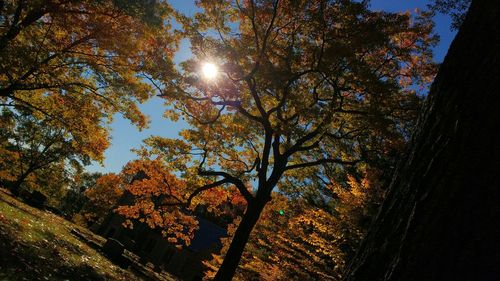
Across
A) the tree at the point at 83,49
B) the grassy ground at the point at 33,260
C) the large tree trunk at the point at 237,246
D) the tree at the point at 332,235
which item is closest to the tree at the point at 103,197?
the tree at the point at 83,49

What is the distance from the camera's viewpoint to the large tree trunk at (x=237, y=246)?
41.7 feet

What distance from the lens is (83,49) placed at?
1642cm

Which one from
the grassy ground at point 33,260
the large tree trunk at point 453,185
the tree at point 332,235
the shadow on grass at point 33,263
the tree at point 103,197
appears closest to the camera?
the large tree trunk at point 453,185

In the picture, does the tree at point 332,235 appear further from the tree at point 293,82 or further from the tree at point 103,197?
the tree at point 103,197

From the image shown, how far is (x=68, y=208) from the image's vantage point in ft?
230

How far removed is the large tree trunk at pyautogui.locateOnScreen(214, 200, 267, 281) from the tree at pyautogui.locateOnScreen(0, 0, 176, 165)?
684 centimetres

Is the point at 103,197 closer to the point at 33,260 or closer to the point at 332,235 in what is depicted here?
the point at 33,260

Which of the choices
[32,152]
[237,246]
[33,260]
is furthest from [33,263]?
[32,152]

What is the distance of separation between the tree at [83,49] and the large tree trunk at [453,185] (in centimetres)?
1176

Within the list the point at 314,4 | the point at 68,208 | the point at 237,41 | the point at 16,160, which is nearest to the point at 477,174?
the point at 314,4

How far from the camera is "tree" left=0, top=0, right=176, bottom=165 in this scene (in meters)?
13.4

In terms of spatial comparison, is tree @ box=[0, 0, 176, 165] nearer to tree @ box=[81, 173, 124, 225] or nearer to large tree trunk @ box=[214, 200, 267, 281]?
large tree trunk @ box=[214, 200, 267, 281]

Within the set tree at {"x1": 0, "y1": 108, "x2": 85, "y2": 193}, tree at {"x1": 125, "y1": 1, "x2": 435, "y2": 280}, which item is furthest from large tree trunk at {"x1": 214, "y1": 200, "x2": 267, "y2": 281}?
tree at {"x1": 0, "y1": 108, "x2": 85, "y2": 193}

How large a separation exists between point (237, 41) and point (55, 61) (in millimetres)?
9532
